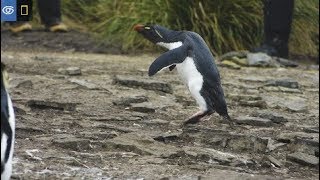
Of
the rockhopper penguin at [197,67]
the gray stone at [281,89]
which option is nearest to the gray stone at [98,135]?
the rockhopper penguin at [197,67]

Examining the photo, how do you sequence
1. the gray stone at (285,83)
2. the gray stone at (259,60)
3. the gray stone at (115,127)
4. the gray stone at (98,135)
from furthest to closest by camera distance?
the gray stone at (259,60)
the gray stone at (285,83)
the gray stone at (115,127)
the gray stone at (98,135)

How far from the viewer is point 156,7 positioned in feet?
27.3

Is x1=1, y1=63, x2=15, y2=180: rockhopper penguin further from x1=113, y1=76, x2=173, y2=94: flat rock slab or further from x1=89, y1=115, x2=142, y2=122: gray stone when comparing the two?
x1=113, y1=76, x2=173, y2=94: flat rock slab

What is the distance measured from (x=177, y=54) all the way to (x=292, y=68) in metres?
3.85

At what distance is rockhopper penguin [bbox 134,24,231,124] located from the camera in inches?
146

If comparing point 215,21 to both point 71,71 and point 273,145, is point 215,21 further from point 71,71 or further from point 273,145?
point 273,145

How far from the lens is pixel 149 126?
13.4 ft

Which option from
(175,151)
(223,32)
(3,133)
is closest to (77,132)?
(175,151)

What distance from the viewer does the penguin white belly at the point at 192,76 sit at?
3.75 m

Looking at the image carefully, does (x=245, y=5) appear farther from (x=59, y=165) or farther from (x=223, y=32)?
(x=59, y=165)

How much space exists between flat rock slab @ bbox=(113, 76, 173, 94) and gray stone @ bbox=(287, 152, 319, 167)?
200 cm

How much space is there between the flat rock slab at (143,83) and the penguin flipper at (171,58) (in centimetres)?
165

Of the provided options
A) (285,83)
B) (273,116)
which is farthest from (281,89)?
(273,116)

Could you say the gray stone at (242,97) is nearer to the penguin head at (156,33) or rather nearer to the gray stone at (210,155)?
the penguin head at (156,33)
